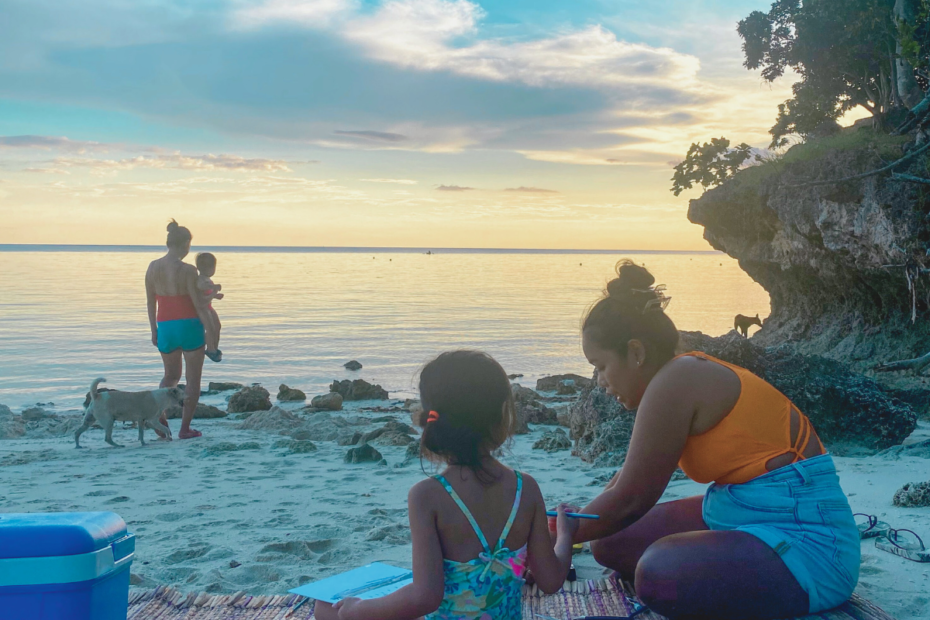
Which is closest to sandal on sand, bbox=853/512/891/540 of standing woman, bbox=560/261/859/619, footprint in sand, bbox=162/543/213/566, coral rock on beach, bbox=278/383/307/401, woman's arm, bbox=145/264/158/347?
standing woman, bbox=560/261/859/619

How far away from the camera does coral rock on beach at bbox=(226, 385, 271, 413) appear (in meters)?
9.76

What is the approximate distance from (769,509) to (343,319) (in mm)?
19247

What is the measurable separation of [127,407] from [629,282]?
577 centimetres

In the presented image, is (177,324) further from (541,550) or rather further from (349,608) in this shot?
(541,550)

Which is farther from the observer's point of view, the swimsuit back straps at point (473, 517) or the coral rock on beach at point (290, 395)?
the coral rock on beach at point (290, 395)

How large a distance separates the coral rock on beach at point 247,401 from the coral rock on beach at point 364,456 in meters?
3.76

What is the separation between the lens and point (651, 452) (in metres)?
2.81

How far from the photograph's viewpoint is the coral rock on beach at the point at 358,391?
10742 millimetres

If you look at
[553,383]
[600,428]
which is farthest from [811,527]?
[553,383]

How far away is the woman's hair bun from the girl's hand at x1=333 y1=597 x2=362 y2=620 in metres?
1.45

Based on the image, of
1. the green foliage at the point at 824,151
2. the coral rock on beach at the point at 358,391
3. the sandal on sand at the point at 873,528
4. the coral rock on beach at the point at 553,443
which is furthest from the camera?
the coral rock on beach at the point at 358,391

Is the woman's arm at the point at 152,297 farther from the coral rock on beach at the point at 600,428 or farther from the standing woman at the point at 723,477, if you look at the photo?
the standing woman at the point at 723,477

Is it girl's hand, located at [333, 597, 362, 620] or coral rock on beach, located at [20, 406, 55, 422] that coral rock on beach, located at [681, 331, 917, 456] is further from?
coral rock on beach, located at [20, 406, 55, 422]

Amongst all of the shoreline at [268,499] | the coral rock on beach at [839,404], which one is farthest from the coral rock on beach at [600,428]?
the coral rock on beach at [839,404]
